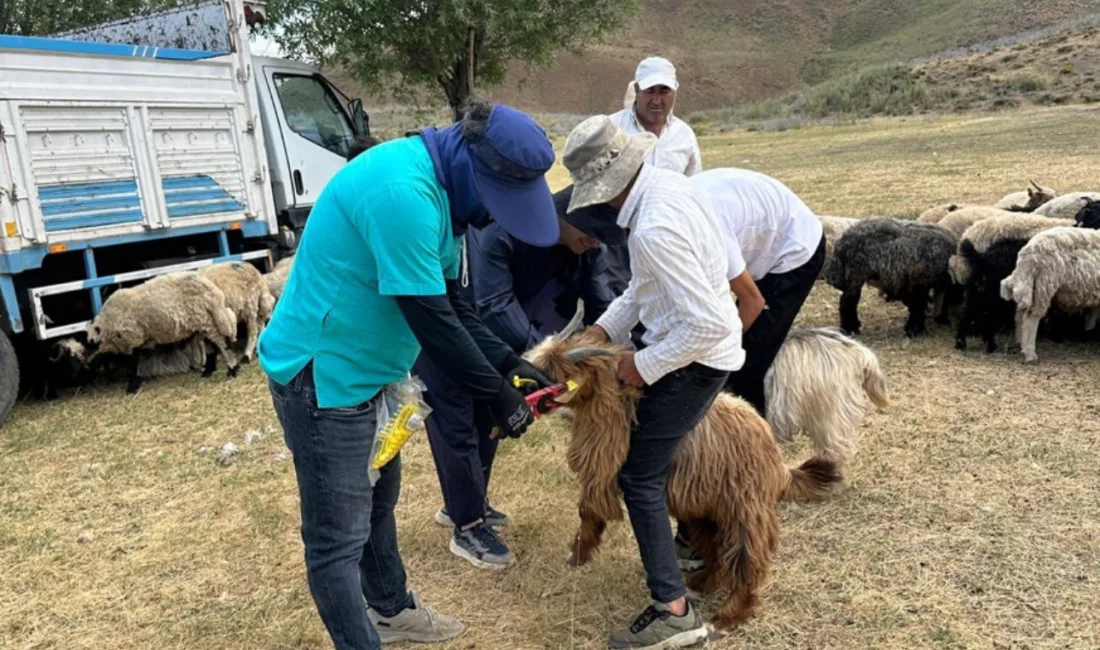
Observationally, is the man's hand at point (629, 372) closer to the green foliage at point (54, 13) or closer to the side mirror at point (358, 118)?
the side mirror at point (358, 118)

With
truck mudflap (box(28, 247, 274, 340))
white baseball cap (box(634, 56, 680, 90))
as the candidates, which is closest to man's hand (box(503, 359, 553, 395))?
white baseball cap (box(634, 56, 680, 90))

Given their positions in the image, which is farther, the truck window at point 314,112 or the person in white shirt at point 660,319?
the truck window at point 314,112

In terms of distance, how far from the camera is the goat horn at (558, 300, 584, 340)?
129 inches

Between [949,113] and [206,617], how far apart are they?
35225mm

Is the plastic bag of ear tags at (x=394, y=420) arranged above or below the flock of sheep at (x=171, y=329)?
above

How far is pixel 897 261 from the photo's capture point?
6527 mm

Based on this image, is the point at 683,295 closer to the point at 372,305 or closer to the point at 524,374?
the point at 524,374

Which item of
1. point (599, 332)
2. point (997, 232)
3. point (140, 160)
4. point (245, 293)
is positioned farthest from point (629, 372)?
point (140, 160)

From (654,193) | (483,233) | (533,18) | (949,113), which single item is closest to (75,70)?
(483,233)

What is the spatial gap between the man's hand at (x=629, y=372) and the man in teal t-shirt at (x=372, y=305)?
52 cm

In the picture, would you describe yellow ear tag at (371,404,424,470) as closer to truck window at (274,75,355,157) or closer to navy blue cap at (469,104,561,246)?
navy blue cap at (469,104,561,246)

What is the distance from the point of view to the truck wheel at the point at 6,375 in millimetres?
6387

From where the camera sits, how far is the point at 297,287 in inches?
94.3

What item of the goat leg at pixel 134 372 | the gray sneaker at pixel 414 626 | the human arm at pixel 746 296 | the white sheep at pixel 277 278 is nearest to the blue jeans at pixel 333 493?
the gray sneaker at pixel 414 626
